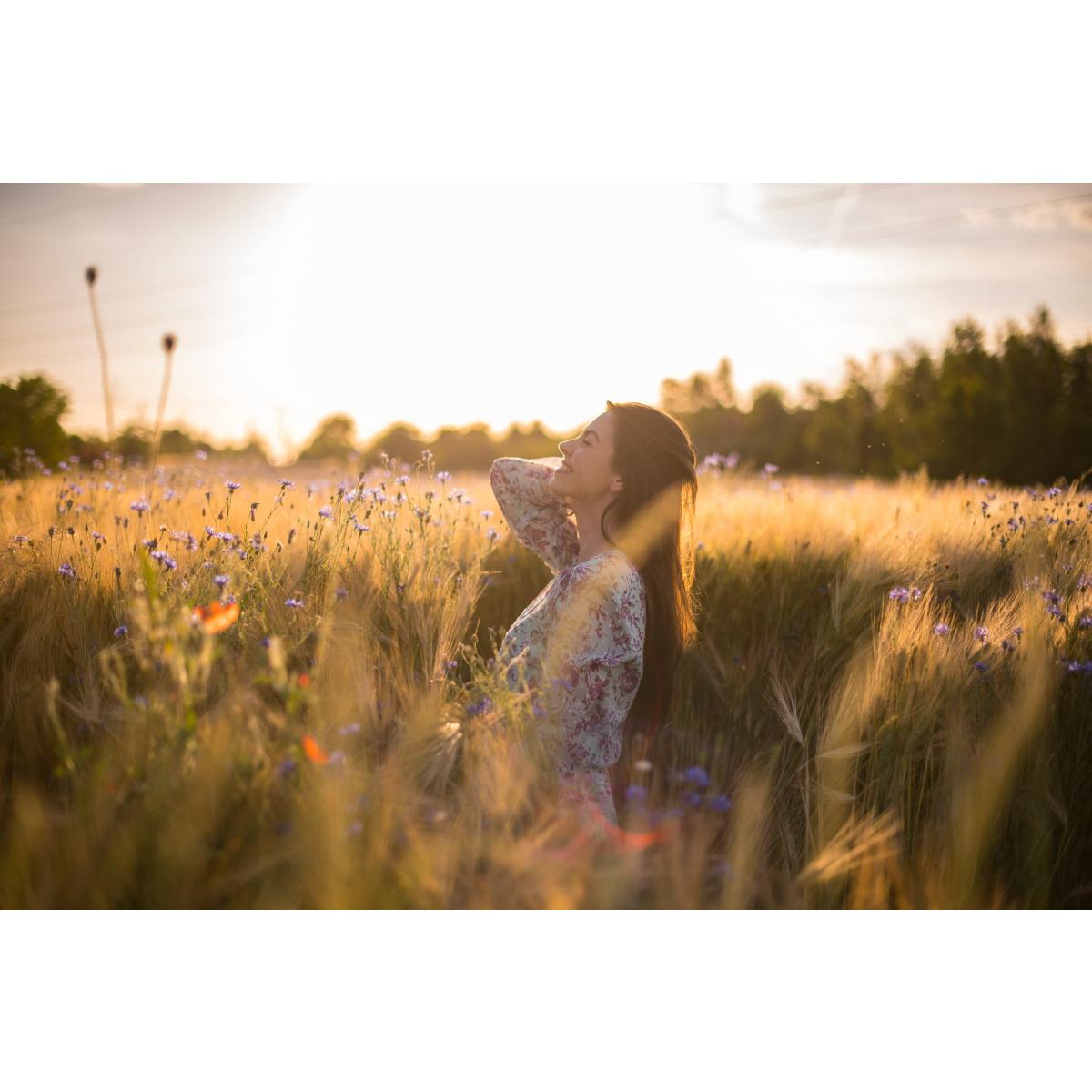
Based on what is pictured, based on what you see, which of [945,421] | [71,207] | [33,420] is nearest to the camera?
[71,207]

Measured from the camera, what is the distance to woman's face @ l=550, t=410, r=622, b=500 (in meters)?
2.45

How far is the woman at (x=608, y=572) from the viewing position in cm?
222

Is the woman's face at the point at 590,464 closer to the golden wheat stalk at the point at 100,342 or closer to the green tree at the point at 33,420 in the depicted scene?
the golden wheat stalk at the point at 100,342

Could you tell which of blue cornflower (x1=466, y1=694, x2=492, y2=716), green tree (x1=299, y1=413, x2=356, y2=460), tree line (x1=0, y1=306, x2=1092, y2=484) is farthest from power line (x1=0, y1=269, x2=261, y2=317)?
blue cornflower (x1=466, y1=694, x2=492, y2=716)

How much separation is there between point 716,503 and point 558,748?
2.40 metres

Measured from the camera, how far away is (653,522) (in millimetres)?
2473

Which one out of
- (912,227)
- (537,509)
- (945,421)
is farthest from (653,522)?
(945,421)

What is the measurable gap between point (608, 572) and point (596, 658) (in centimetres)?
27

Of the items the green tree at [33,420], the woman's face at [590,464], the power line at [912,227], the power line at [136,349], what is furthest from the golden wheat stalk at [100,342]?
the power line at [912,227]

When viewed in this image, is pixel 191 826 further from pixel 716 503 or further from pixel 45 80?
pixel 716 503

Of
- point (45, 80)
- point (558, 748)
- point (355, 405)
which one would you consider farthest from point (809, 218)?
point (45, 80)

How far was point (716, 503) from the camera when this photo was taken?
3.89m

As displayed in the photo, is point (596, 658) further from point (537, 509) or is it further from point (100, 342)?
point (100, 342)

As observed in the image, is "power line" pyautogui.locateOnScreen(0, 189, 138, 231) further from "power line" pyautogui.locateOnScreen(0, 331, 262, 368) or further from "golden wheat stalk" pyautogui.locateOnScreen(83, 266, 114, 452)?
"power line" pyautogui.locateOnScreen(0, 331, 262, 368)
